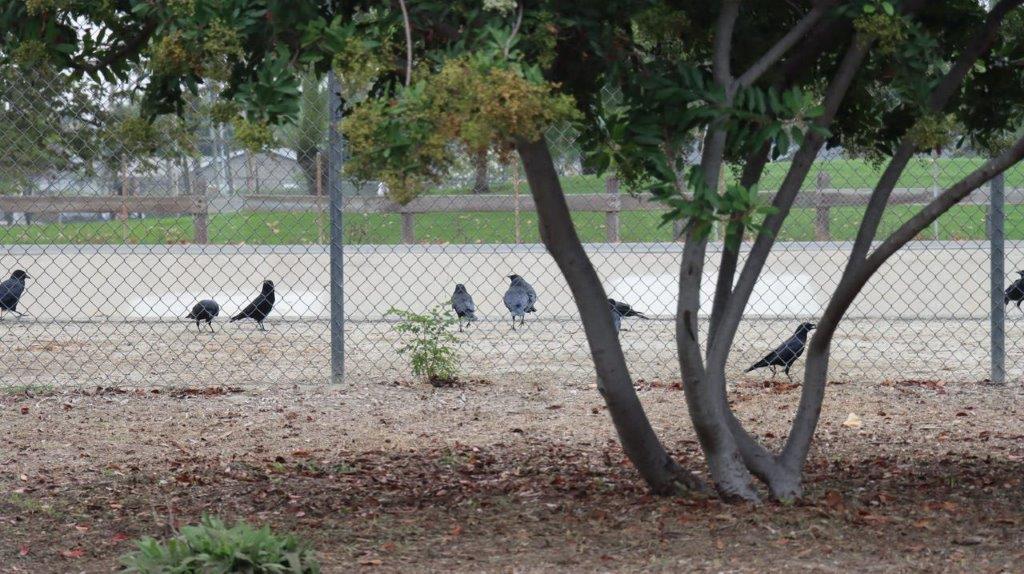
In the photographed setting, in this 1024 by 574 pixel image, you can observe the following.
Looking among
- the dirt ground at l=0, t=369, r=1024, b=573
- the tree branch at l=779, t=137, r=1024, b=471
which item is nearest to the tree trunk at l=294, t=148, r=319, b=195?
the dirt ground at l=0, t=369, r=1024, b=573

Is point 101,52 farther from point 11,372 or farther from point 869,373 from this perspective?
point 869,373

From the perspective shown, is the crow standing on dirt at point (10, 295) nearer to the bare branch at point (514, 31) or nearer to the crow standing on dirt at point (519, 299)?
the crow standing on dirt at point (519, 299)

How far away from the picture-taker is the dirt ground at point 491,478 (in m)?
3.66

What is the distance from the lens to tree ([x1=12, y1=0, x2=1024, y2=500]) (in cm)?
270

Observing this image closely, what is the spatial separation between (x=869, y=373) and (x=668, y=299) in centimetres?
447

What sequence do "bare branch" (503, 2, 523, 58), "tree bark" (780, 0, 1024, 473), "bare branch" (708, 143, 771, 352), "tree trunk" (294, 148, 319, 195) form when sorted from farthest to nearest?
"tree trunk" (294, 148, 319, 195) < "bare branch" (708, 143, 771, 352) < "tree bark" (780, 0, 1024, 473) < "bare branch" (503, 2, 523, 58)

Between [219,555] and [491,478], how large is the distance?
1870 mm

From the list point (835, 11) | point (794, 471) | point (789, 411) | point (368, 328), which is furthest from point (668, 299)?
point (835, 11)

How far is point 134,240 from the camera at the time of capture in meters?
13.2

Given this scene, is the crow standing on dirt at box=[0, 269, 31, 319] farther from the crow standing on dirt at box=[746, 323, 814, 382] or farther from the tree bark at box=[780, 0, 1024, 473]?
the tree bark at box=[780, 0, 1024, 473]

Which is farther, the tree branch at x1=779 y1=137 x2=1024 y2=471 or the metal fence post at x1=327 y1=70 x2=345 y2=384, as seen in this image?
the metal fence post at x1=327 y1=70 x2=345 y2=384

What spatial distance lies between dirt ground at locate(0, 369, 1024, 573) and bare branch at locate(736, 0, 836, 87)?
140cm

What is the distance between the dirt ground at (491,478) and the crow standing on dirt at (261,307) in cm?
169

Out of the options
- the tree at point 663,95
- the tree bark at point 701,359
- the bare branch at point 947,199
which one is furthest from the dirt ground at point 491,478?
the bare branch at point 947,199
